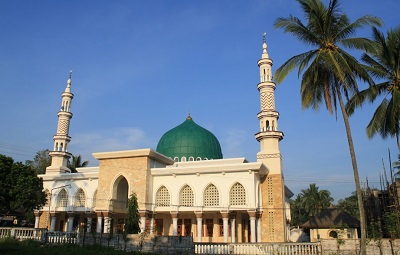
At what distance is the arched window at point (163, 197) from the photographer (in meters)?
26.0

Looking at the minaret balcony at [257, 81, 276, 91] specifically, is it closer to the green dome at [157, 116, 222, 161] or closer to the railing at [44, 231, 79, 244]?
the green dome at [157, 116, 222, 161]

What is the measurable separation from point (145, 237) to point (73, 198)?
14.6 m

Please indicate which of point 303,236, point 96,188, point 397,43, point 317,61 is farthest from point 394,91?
point 303,236

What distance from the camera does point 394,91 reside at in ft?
50.2

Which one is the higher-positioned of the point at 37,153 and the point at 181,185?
the point at 37,153

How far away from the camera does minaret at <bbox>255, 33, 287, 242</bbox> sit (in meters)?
24.2

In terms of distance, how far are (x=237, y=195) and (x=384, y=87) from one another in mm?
11994

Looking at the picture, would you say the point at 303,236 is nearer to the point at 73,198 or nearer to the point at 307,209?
the point at 307,209

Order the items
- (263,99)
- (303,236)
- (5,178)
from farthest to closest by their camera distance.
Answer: (303,236) < (263,99) < (5,178)

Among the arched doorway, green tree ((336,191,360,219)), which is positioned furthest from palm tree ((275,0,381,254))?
green tree ((336,191,360,219))

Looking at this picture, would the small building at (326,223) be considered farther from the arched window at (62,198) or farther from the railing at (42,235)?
Result: the arched window at (62,198)

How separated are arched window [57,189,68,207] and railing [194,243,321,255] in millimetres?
17575

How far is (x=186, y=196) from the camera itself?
2575cm

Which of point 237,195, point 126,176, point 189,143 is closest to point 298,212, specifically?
point 189,143
